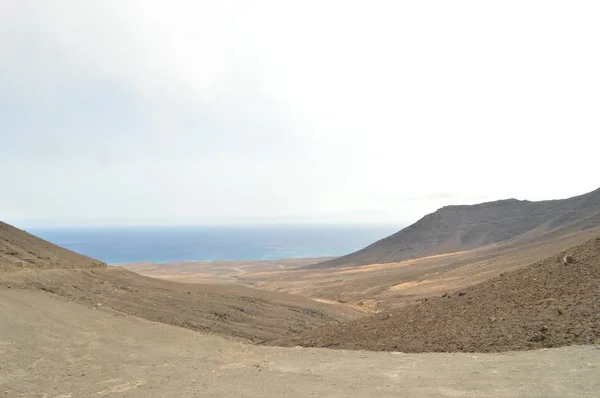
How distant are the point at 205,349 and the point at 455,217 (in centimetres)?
8678

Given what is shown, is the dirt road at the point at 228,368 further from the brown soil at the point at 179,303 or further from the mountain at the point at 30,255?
the mountain at the point at 30,255

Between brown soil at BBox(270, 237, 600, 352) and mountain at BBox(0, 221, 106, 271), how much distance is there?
503 inches

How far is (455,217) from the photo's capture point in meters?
90.6

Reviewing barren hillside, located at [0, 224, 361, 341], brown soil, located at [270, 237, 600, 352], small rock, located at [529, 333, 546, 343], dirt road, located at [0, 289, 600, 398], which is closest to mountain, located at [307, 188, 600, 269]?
barren hillside, located at [0, 224, 361, 341]

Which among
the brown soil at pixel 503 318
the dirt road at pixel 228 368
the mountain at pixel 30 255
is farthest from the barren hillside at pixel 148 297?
the brown soil at pixel 503 318

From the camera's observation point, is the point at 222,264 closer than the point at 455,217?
No

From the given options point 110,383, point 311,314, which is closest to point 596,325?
point 110,383

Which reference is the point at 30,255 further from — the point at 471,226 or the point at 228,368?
the point at 471,226

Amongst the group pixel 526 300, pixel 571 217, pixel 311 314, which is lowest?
pixel 311 314

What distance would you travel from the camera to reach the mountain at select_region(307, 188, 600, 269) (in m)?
72.5

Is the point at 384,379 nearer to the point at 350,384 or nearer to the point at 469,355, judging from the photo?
the point at 350,384

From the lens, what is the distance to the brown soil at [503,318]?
9.13 metres

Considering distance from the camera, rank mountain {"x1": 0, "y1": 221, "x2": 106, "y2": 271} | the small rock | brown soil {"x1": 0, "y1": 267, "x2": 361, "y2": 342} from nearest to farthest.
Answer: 1. the small rock
2. brown soil {"x1": 0, "y1": 267, "x2": 361, "y2": 342}
3. mountain {"x1": 0, "y1": 221, "x2": 106, "y2": 271}

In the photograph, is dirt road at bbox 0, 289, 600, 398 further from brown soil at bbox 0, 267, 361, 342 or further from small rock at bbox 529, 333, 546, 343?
brown soil at bbox 0, 267, 361, 342
